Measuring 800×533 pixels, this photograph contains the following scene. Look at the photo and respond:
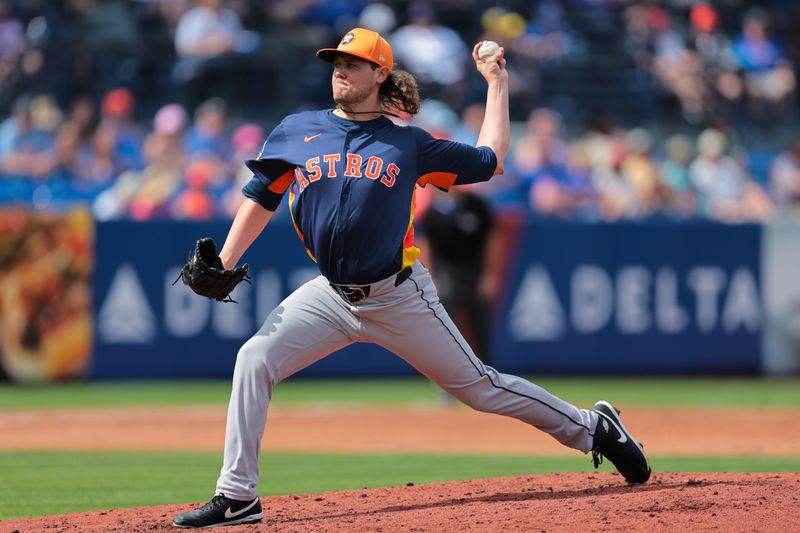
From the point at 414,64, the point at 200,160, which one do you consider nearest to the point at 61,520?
the point at 200,160

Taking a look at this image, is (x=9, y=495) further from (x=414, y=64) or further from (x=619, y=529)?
(x=414, y=64)

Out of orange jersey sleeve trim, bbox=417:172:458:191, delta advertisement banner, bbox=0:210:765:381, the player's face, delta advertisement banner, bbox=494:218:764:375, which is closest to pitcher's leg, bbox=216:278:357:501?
orange jersey sleeve trim, bbox=417:172:458:191

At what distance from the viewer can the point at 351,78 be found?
19.2 feet

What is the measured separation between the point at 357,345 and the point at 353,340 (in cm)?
892

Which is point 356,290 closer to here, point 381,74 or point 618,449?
point 381,74

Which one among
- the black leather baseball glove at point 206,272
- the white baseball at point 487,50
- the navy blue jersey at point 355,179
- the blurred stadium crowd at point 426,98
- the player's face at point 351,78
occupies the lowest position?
the black leather baseball glove at point 206,272

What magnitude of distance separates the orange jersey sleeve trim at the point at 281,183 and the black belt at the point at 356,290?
0.48 m

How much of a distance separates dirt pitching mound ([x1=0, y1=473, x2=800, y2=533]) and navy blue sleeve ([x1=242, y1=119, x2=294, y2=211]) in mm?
1407

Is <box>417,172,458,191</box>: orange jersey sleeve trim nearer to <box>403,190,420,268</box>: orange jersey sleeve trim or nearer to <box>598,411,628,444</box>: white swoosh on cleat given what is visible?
<box>403,190,420,268</box>: orange jersey sleeve trim

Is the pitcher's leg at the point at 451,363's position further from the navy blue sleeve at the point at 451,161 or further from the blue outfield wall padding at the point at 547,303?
the blue outfield wall padding at the point at 547,303

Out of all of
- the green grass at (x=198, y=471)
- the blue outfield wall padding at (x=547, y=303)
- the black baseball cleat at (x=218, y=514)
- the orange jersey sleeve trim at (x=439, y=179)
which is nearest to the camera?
the black baseball cleat at (x=218, y=514)

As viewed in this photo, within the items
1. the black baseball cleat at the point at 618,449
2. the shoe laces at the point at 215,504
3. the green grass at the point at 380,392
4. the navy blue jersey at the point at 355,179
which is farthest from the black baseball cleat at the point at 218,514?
the green grass at the point at 380,392

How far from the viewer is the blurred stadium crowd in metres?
14.9

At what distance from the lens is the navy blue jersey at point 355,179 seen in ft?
18.8
